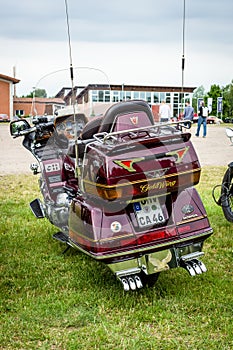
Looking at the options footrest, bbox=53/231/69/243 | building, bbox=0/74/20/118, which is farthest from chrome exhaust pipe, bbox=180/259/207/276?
building, bbox=0/74/20/118

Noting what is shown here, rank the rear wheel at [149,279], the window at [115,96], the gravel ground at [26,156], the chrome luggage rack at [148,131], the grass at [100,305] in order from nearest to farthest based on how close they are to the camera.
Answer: the grass at [100,305] < the chrome luggage rack at [148,131] < the rear wheel at [149,279] < the window at [115,96] < the gravel ground at [26,156]

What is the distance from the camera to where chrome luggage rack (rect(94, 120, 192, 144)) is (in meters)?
3.67

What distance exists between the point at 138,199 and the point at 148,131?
53cm

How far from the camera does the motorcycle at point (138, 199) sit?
12.1 ft

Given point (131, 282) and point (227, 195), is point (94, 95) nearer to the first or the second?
point (131, 282)

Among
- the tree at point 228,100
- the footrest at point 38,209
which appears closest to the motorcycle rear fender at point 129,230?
the footrest at point 38,209

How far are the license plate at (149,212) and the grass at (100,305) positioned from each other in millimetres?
569

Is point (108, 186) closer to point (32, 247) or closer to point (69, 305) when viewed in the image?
point (69, 305)

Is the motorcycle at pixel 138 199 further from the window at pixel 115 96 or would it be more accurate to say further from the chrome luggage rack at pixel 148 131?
the window at pixel 115 96

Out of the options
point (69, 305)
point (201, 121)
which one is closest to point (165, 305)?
point (69, 305)

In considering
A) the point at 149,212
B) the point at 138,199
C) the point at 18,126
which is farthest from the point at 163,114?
the point at 138,199

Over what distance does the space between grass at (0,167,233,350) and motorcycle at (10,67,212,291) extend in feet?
0.76

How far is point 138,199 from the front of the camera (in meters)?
3.75

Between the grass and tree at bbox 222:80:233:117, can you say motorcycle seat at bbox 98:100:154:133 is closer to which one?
the grass
